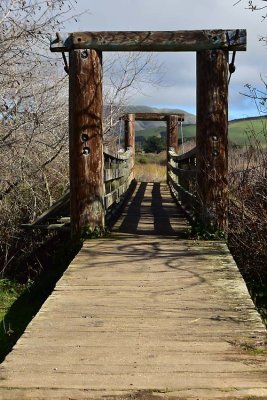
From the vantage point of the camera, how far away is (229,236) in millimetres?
6496

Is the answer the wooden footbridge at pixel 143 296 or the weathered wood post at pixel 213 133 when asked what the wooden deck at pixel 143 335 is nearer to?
the wooden footbridge at pixel 143 296

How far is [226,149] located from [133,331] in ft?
10.7

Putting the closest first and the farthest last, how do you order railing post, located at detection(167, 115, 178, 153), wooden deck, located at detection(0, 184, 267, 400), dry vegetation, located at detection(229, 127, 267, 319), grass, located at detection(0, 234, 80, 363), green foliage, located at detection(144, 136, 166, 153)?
wooden deck, located at detection(0, 184, 267, 400) → grass, located at detection(0, 234, 80, 363) → dry vegetation, located at detection(229, 127, 267, 319) → railing post, located at detection(167, 115, 178, 153) → green foliage, located at detection(144, 136, 166, 153)

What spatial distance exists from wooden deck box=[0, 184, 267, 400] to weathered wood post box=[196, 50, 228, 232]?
811mm

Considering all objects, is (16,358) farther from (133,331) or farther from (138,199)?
(138,199)

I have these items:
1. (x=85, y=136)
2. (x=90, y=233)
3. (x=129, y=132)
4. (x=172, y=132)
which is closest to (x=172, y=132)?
(x=172, y=132)

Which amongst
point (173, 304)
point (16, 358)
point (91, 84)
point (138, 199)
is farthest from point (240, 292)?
point (138, 199)

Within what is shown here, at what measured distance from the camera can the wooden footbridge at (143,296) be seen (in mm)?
2791

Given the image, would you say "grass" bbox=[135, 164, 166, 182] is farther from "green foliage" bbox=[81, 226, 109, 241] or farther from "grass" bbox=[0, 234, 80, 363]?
"green foliage" bbox=[81, 226, 109, 241]

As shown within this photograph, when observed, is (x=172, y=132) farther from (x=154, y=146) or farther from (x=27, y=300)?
(x=154, y=146)

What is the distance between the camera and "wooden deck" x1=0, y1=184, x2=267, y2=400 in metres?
2.71

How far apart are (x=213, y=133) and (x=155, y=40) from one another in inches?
44.9

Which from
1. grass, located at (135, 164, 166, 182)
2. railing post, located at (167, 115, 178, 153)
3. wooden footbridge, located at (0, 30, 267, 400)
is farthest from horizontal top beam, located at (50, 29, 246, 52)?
grass, located at (135, 164, 166, 182)

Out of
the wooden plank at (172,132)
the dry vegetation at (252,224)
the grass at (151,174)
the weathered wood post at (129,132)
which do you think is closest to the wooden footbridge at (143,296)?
the dry vegetation at (252,224)
